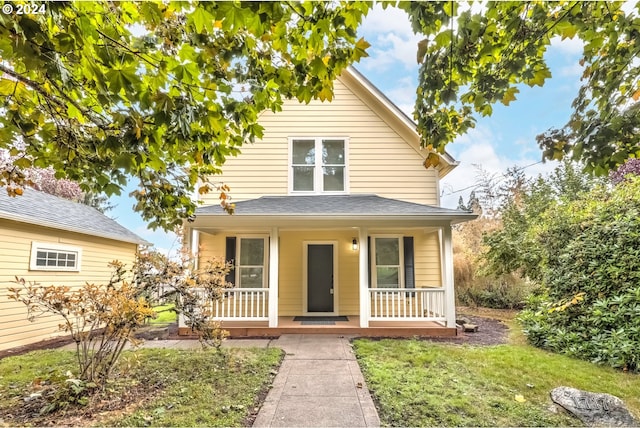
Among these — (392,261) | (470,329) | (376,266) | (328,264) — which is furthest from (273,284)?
(470,329)

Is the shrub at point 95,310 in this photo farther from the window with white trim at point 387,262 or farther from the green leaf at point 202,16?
the window with white trim at point 387,262

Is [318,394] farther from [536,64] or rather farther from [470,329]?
[470,329]

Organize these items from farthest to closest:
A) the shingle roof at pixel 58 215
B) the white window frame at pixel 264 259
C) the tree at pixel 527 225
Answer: the tree at pixel 527 225
the white window frame at pixel 264 259
the shingle roof at pixel 58 215

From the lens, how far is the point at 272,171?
376 inches

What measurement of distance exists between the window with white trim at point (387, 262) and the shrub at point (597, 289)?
3.06 metres

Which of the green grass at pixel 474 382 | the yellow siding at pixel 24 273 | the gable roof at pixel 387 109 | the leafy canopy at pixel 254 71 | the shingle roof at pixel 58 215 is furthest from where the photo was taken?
the gable roof at pixel 387 109

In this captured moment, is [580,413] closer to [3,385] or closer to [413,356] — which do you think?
[413,356]

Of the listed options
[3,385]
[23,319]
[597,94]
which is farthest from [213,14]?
[23,319]

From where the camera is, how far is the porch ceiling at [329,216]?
7328 millimetres

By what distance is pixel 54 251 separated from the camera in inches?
312

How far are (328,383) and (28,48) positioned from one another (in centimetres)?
450

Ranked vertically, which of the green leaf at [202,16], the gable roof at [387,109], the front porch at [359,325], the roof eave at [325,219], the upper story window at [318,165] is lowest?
the front porch at [359,325]

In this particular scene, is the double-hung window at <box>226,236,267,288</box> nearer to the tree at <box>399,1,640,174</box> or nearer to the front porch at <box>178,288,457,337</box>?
the front porch at <box>178,288,457,337</box>

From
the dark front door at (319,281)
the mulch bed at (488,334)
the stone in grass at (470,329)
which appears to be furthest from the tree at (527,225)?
the dark front door at (319,281)
